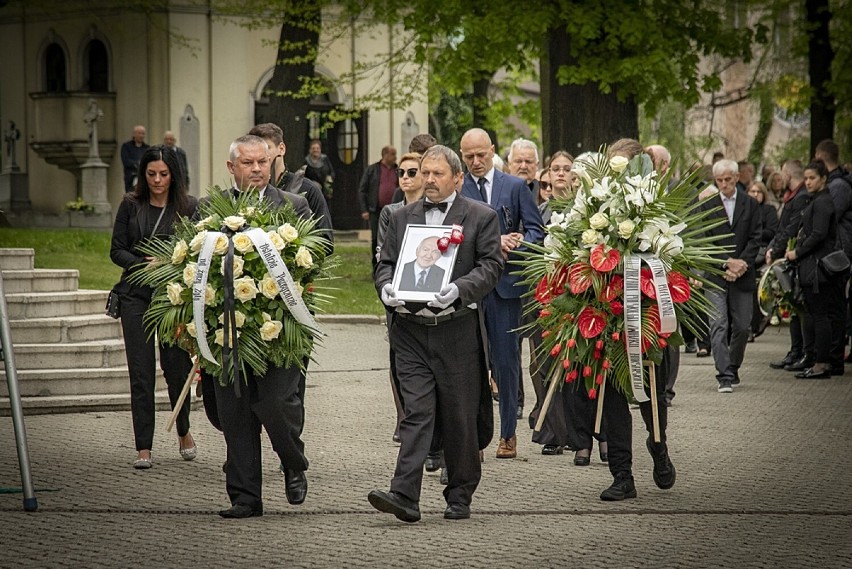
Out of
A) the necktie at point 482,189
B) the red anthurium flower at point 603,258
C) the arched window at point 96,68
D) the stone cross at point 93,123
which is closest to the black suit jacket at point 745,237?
the necktie at point 482,189

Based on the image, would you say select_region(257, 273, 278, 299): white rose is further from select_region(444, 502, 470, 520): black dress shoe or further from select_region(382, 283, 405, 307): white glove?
select_region(444, 502, 470, 520): black dress shoe

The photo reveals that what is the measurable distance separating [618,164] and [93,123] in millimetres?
28970

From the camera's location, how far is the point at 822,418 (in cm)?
1272

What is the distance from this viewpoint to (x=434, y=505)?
8.93 metres

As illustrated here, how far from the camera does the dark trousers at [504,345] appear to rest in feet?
34.9

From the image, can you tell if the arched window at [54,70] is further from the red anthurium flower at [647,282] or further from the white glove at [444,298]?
the white glove at [444,298]

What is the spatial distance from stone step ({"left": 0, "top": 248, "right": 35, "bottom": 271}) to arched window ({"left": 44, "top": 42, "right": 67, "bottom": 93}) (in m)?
25.7

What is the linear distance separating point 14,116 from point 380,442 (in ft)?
100

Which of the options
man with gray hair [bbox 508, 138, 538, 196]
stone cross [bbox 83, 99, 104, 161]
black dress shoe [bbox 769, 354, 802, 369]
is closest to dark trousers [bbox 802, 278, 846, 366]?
black dress shoe [bbox 769, 354, 802, 369]

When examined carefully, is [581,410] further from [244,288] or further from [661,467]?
[244,288]

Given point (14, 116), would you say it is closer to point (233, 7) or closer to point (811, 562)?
point (233, 7)

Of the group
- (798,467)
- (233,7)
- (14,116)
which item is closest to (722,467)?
(798,467)

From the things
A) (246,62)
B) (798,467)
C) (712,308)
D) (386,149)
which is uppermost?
(246,62)

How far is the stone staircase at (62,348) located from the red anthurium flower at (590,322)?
466cm
